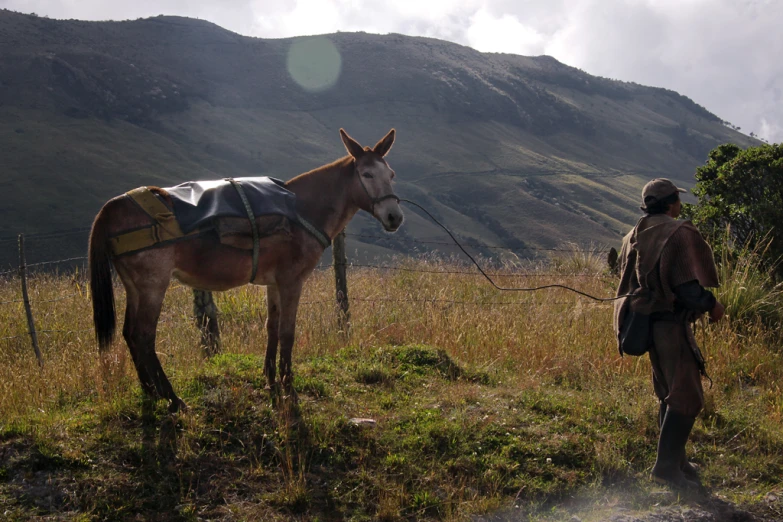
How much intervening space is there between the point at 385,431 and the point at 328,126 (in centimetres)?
7444

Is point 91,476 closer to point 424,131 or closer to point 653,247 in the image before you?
point 653,247

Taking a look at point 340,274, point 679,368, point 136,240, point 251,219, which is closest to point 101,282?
point 136,240

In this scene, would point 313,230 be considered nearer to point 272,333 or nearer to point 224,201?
point 224,201

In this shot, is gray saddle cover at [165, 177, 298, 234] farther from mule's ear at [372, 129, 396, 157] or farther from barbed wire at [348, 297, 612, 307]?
barbed wire at [348, 297, 612, 307]

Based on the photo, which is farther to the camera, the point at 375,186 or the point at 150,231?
the point at 375,186

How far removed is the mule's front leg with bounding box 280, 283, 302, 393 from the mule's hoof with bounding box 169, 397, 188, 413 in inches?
33.4

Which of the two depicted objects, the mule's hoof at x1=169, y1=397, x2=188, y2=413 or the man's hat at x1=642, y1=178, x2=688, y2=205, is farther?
the mule's hoof at x1=169, y1=397, x2=188, y2=413

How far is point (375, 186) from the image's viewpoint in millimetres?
5809

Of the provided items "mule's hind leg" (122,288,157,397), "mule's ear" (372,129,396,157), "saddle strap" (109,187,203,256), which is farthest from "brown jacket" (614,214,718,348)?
"mule's hind leg" (122,288,157,397)

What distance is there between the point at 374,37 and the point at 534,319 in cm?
10642

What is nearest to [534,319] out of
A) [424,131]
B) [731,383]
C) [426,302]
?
[426,302]

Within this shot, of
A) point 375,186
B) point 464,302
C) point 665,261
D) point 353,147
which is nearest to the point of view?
point 665,261

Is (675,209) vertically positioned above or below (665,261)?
above

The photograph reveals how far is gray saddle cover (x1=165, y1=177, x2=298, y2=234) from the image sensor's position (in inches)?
202
